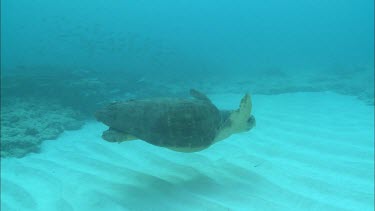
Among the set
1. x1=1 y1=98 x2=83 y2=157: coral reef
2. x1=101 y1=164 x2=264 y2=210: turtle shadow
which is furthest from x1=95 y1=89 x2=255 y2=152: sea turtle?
x1=1 y1=98 x2=83 y2=157: coral reef

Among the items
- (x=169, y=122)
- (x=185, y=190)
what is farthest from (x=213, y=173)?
(x=169, y=122)

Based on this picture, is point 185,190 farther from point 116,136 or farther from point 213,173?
point 116,136

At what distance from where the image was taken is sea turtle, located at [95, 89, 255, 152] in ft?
13.3

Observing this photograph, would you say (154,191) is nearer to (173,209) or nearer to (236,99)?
(173,209)

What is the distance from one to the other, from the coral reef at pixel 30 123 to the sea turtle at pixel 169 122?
3528 mm

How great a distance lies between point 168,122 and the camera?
13.3 ft

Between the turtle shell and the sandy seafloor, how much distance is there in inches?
33.9

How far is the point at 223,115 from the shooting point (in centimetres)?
468

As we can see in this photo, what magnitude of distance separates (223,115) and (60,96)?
26.5ft

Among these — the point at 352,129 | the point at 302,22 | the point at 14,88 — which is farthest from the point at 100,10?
the point at 352,129

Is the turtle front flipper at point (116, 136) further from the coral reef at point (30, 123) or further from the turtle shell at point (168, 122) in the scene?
the coral reef at point (30, 123)

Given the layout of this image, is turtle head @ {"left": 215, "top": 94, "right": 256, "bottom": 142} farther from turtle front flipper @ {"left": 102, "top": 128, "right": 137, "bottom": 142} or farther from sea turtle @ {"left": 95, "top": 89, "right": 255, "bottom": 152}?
turtle front flipper @ {"left": 102, "top": 128, "right": 137, "bottom": 142}

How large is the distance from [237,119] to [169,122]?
97 cm

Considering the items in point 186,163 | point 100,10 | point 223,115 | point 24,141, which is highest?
point 100,10
